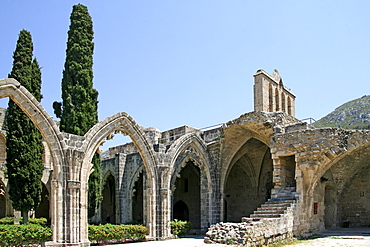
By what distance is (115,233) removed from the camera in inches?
465

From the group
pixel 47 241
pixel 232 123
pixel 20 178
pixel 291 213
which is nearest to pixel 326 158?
pixel 291 213

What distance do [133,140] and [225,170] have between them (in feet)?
14.2

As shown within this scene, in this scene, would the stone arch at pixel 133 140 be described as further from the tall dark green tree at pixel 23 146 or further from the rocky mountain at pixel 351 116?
the rocky mountain at pixel 351 116

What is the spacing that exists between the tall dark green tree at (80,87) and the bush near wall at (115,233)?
1.17 metres

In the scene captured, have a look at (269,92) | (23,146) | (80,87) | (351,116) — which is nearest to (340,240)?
(80,87)

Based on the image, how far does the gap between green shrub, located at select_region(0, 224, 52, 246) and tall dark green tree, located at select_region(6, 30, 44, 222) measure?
6.98ft

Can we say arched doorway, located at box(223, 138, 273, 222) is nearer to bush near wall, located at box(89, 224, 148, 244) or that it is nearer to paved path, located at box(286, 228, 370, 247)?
paved path, located at box(286, 228, 370, 247)

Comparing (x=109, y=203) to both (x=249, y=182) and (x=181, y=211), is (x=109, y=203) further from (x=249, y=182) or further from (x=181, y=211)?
(x=249, y=182)

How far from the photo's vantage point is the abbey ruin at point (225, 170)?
10117 mm

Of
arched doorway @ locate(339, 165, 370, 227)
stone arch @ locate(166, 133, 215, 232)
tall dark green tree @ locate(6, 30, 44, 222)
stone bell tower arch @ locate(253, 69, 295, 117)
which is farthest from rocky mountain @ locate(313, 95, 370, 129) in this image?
tall dark green tree @ locate(6, 30, 44, 222)

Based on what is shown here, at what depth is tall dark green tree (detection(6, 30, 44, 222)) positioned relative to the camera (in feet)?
39.7

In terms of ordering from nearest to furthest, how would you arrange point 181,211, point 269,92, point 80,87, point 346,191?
point 80,87
point 346,191
point 269,92
point 181,211

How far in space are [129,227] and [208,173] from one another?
3.85m

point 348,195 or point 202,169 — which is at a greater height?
point 202,169
